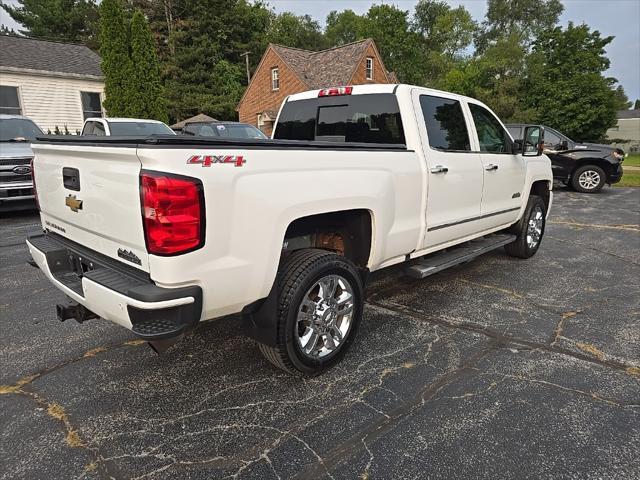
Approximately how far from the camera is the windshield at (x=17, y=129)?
9.05 meters

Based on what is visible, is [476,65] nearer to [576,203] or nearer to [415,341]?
[576,203]

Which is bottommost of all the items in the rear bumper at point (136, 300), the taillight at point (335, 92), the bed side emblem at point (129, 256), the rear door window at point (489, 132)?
the rear bumper at point (136, 300)

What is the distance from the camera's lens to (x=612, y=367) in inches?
122

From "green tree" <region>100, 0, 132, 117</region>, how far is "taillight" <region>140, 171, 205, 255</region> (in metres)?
20.1

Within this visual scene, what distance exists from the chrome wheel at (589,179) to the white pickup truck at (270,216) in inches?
398

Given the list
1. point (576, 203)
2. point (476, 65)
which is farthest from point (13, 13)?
point (576, 203)

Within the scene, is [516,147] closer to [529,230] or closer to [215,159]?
[529,230]

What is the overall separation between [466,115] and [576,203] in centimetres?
825

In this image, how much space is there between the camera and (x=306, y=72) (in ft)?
96.7

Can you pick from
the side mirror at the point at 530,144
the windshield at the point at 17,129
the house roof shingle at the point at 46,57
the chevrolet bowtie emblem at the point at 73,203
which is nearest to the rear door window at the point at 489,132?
the side mirror at the point at 530,144

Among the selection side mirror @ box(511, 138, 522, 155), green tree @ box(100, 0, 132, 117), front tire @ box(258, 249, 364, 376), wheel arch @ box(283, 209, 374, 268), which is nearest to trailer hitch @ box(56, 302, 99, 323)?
front tire @ box(258, 249, 364, 376)

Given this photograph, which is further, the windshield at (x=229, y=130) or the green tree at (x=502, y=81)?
the green tree at (x=502, y=81)

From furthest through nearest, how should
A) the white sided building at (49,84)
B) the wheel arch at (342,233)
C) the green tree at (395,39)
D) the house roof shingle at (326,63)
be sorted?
1. the green tree at (395,39)
2. the house roof shingle at (326,63)
3. the white sided building at (49,84)
4. the wheel arch at (342,233)

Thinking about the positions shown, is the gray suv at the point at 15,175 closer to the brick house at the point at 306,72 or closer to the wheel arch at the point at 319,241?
the wheel arch at the point at 319,241
